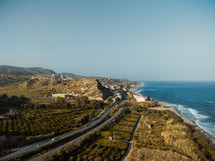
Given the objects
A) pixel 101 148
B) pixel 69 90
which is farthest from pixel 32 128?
pixel 69 90

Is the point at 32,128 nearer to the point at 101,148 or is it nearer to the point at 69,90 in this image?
the point at 101,148

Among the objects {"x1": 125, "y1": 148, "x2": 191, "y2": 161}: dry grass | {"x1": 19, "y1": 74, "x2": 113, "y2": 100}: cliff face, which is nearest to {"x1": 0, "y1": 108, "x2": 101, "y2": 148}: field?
{"x1": 125, "y1": 148, "x2": 191, "y2": 161}: dry grass

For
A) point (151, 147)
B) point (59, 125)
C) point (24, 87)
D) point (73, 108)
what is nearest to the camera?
point (151, 147)

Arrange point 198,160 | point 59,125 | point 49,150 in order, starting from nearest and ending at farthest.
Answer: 1. point 198,160
2. point 49,150
3. point 59,125

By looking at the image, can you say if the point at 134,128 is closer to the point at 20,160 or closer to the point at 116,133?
the point at 116,133

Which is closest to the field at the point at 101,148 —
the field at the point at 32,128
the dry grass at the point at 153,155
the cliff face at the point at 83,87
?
the dry grass at the point at 153,155

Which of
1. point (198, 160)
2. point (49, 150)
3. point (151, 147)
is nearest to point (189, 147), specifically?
point (198, 160)

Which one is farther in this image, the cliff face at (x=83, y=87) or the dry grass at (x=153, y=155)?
the cliff face at (x=83, y=87)

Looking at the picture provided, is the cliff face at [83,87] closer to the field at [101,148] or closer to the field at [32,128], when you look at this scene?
the field at [32,128]

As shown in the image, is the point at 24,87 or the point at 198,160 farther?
the point at 24,87
